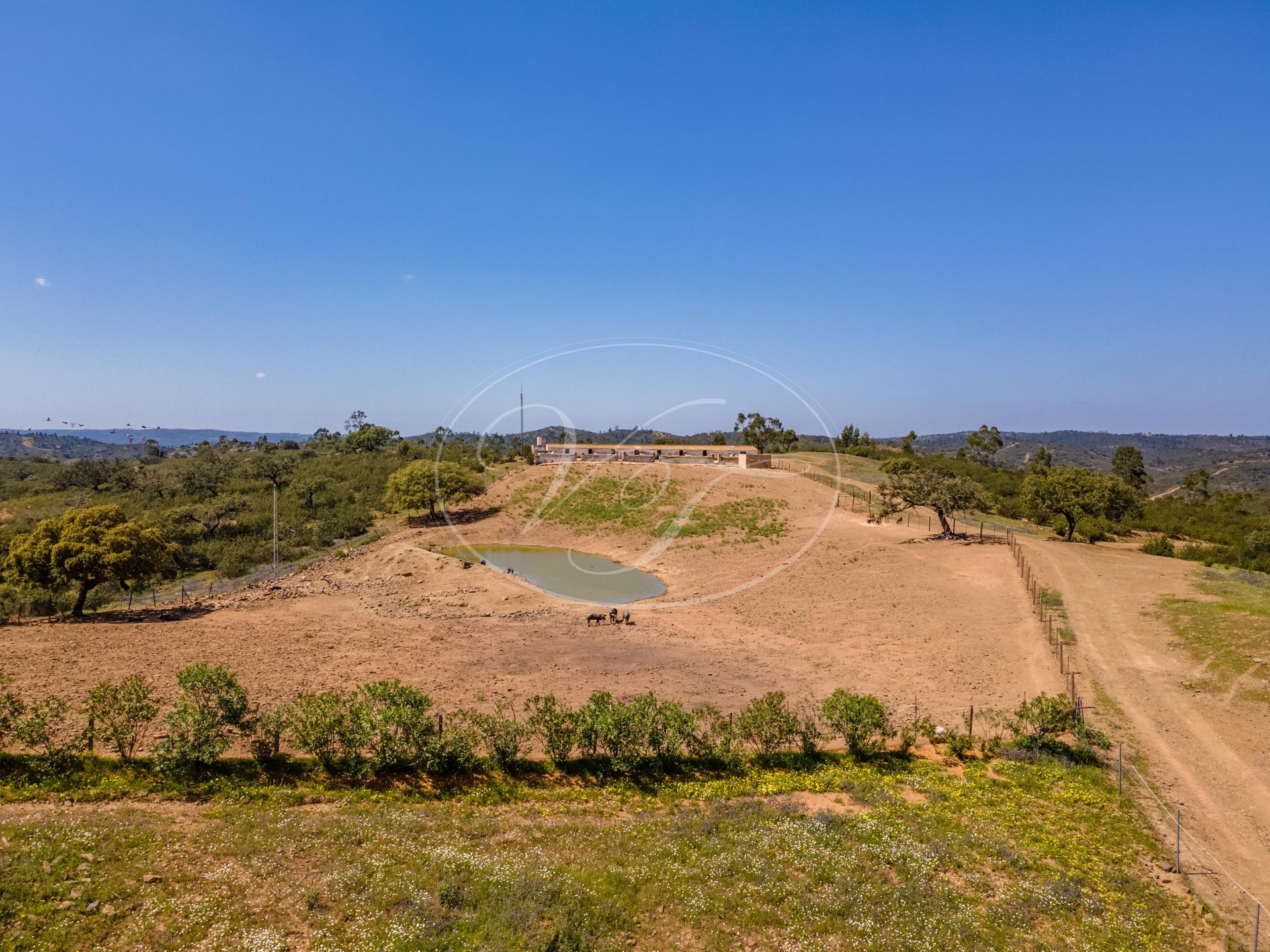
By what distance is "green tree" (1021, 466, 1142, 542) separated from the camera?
4769 cm

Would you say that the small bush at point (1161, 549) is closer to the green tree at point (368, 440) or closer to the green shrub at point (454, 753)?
the green shrub at point (454, 753)

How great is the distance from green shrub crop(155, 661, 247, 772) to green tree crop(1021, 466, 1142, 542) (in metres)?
57.5

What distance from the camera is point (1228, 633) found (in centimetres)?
2473

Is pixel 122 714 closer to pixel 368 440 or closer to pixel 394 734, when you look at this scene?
pixel 394 734

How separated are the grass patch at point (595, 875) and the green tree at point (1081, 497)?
4125 cm

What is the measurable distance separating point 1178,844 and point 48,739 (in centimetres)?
2736

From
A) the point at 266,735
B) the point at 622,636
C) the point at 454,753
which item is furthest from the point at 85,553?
the point at 622,636

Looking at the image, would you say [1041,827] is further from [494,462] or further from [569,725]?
[494,462]

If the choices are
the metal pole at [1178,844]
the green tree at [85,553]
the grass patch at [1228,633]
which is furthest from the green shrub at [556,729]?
the green tree at [85,553]

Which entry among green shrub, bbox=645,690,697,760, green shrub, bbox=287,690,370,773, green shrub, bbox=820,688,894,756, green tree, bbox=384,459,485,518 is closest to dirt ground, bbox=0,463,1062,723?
green shrub, bbox=820,688,894,756

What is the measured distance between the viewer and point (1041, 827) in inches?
536

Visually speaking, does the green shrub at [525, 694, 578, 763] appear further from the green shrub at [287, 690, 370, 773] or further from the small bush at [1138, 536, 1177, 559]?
the small bush at [1138, 536, 1177, 559]

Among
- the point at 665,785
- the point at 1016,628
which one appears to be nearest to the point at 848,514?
the point at 1016,628

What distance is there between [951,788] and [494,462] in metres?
79.0
